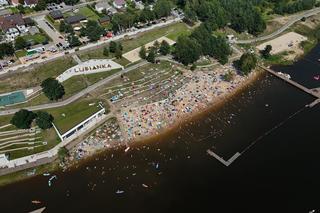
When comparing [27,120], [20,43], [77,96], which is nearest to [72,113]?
[77,96]

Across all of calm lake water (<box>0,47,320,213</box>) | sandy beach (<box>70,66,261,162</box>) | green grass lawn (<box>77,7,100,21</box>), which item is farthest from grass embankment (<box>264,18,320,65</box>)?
green grass lawn (<box>77,7,100,21</box>)

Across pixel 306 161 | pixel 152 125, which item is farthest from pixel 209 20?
pixel 306 161

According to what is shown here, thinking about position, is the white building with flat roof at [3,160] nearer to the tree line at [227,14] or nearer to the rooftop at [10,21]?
the rooftop at [10,21]

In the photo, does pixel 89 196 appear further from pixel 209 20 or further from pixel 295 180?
pixel 209 20

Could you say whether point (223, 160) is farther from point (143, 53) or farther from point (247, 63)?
point (143, 53)

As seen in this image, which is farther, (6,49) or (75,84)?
(6,49)

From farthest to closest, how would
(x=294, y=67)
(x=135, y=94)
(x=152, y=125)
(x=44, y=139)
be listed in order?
(x=294, y=67) < (x=135, y=94) < (x=152, y=125) < (x=44, y=139)

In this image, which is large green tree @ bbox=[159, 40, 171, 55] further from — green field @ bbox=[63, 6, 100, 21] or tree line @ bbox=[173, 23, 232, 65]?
green field @ bbox=[63, 6, 100, 21]
